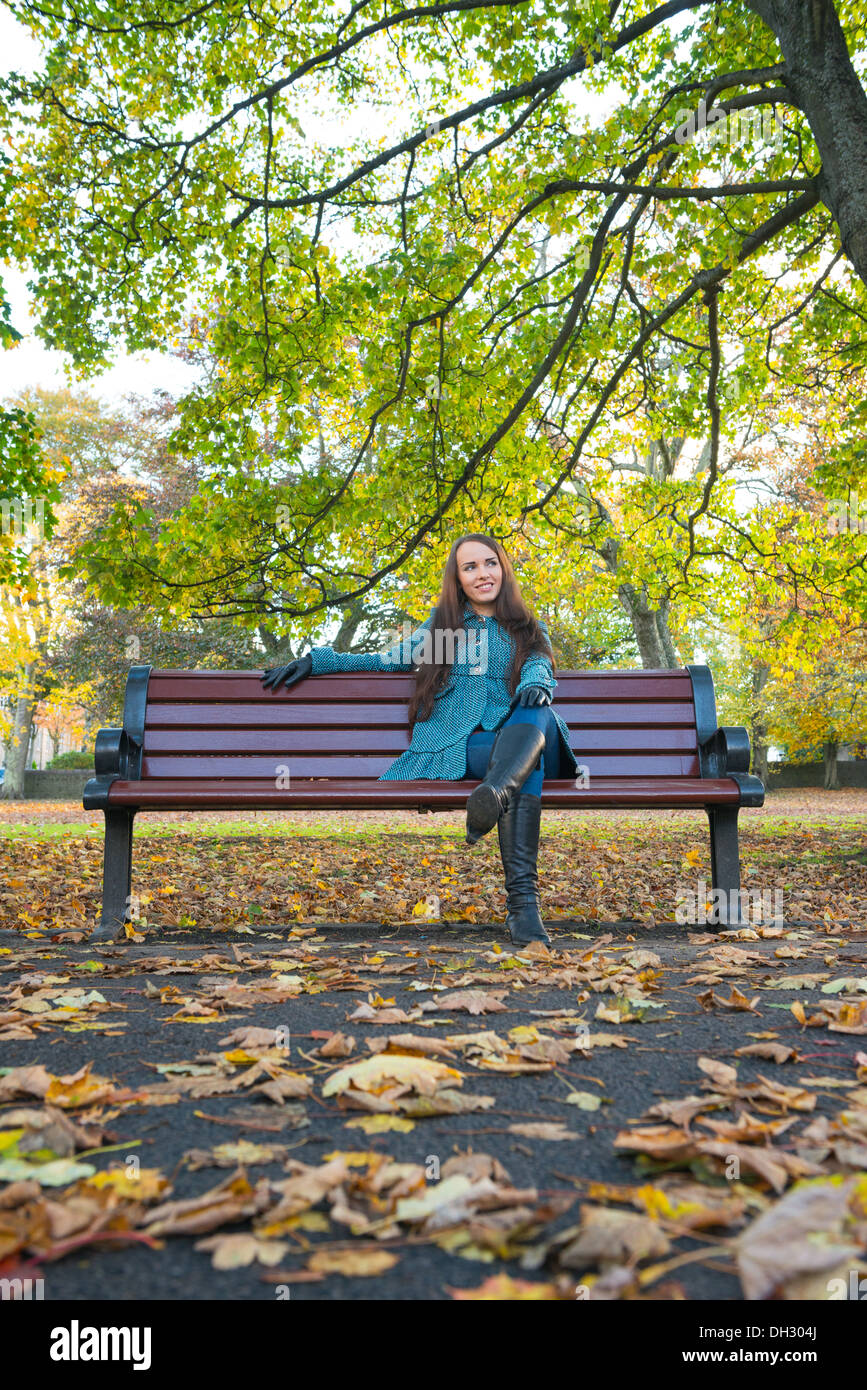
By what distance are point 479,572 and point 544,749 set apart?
977 mm

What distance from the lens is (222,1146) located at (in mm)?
1681

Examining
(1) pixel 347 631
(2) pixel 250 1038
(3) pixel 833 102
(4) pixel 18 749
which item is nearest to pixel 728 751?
(2) pixel 250 1038

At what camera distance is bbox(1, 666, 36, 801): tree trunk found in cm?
2522

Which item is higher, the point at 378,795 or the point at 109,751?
the point at 109,751

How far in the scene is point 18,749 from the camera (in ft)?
85.9

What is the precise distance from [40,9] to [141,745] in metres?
5.35

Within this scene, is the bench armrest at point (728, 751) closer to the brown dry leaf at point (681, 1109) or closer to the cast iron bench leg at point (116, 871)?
the brown dry leaf at point (681, 1109)

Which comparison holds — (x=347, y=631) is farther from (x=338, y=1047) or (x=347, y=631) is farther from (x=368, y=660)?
(x=338, y=1047)

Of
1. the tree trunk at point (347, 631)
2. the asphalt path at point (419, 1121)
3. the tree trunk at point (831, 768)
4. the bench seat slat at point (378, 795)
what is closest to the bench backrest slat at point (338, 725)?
the bench seat slat at point (378, 795)

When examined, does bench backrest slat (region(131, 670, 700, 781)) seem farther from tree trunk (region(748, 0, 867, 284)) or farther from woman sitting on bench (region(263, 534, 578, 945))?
tree trunk (region(748, 0, 867, 284))

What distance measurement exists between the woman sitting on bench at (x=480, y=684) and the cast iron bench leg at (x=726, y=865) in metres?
0.77
